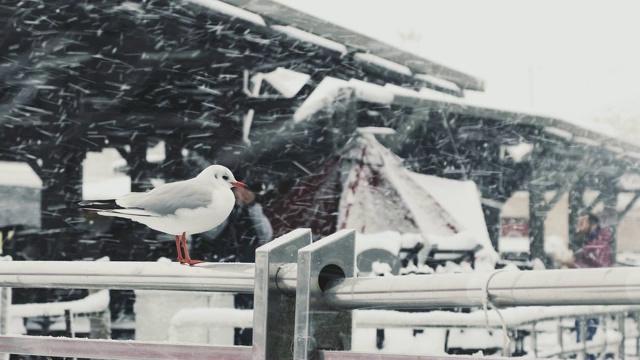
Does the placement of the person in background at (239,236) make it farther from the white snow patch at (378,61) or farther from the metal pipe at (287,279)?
the metal pipe at (287,279)

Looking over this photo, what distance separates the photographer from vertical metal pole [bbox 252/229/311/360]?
3.94 feet

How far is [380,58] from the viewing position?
845 cm

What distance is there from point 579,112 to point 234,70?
21.1 metres

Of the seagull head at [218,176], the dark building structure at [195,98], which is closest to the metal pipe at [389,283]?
the seagull head at [218,176]

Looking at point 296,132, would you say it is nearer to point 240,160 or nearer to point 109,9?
point 240,160

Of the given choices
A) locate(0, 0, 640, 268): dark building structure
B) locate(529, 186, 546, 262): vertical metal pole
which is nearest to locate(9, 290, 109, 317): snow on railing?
locate(0, 0, 640, 268): dark building structure

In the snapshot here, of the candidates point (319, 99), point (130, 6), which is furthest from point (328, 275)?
point (319, 99)

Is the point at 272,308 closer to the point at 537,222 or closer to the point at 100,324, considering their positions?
the point at 100,324

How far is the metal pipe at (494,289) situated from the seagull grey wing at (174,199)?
1079 millimetres

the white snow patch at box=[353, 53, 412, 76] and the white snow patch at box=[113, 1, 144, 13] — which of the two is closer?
the white snow patch at box=[113, 1, 144, 13]

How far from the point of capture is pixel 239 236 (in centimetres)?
933

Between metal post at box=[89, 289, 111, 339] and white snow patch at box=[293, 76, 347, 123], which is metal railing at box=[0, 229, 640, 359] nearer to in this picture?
metal post at box=[89, 289, 111, 339]

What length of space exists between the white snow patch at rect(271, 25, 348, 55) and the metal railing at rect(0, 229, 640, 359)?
6.12 meters

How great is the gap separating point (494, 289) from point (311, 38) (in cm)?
686
